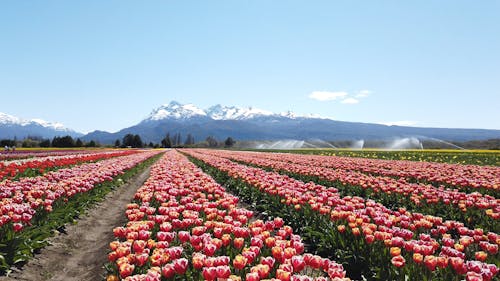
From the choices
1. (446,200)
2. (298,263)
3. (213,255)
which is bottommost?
(446,200)

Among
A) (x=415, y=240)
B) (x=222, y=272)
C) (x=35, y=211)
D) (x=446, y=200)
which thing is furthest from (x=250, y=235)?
(x=446, y=200)

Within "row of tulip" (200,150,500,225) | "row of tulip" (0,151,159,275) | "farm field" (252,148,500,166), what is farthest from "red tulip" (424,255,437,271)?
"farm field" (252,148,500,166)

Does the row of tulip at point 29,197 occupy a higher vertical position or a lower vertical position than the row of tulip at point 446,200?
higher

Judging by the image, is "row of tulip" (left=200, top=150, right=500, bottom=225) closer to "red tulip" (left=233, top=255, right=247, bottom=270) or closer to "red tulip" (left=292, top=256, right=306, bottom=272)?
"red tulip" (left=292, top=256, right=306, bottom=272)

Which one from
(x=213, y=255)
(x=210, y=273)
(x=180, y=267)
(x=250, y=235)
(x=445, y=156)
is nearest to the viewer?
(x=210, y=273)

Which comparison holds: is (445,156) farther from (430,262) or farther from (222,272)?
(222,272)

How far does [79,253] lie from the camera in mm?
7758

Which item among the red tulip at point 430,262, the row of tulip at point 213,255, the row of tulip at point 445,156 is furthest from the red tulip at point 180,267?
the row of tulip at point 445,156

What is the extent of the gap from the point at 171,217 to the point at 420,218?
4.45 m

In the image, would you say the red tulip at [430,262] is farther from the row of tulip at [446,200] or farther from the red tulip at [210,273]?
the row of tulip at [446,200]

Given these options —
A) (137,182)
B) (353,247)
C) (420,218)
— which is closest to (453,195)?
(420,218)

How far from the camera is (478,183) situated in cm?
1257

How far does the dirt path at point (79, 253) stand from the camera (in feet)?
20.8

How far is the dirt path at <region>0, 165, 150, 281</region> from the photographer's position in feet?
20.8
